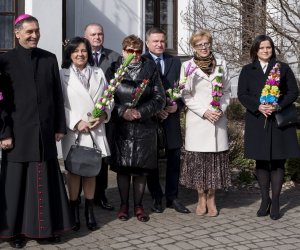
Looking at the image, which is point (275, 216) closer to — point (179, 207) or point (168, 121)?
point (179, 207)

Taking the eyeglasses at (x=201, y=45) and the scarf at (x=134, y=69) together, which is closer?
the scarf at (x=134, y=69)

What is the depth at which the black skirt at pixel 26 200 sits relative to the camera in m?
5.75

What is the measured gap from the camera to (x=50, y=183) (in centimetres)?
589

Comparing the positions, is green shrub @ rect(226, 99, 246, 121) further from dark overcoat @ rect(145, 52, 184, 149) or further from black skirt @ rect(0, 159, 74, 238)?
black skirt @ rect(0, 159, 74, 238)

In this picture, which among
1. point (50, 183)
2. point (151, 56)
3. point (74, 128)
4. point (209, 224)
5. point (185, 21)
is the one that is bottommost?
point (209, 224)

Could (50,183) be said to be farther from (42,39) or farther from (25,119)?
(42,39)

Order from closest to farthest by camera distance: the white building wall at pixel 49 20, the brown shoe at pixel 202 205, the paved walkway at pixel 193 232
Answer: the paved walkway at pixel 193 232 < the brown shoe at pixel 202 205 < the white building wall at pixel 49 20

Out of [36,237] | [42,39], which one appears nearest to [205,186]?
[36,237]

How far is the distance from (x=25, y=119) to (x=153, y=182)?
2029mm

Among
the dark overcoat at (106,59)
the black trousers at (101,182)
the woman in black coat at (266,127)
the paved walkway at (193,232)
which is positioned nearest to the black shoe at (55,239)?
the paved walkway at (193,232)

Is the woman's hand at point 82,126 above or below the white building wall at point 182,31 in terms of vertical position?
below

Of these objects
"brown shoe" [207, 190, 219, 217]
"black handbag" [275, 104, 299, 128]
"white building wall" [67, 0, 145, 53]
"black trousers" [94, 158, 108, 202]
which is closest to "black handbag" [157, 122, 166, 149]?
"brown shoe" [207, 190, 219, 217]

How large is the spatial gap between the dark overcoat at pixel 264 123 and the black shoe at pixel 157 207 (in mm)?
1116

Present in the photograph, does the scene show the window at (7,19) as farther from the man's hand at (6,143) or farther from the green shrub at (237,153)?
the man's hand at (6,143)
